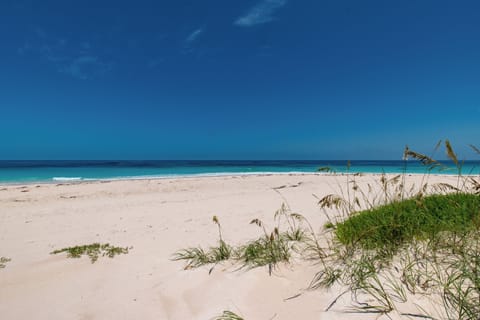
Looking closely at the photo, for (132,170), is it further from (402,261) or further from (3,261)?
(402,261)

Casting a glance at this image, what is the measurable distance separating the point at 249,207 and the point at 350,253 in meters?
4.90

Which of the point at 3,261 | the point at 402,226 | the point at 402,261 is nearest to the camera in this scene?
the point at 402,261

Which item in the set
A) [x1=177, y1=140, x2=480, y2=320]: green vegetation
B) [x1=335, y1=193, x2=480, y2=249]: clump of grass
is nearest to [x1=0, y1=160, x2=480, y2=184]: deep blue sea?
[x1=335, y1=193, x2=480, y2=249]: clump of grass

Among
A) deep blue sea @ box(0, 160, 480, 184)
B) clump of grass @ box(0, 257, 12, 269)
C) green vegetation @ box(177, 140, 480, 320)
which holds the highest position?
green vegetation @ box(177, 140, 480, 320)

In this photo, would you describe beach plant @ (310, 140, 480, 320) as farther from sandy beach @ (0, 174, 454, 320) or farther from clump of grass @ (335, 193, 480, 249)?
sandy beach @ (0, 174, 454, 320)

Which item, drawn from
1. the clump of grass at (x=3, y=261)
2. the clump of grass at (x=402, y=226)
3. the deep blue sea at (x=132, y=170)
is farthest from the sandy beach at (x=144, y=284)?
the deep blue sea at (x=132, y=170)

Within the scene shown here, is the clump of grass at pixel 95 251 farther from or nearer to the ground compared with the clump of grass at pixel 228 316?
nearer to the ground

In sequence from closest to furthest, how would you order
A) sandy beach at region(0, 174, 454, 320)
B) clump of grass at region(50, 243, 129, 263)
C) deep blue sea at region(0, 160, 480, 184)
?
sandy beach at region(0, 174, 454, 320), clump of grass at region(50, 243, 129, 263), deep blue sea at region(0, 160, 480, 184)

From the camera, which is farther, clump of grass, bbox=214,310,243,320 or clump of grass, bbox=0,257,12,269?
clump of grass, bbox=0,257,12,269

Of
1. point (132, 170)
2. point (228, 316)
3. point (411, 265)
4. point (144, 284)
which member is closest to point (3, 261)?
point (144, 284)

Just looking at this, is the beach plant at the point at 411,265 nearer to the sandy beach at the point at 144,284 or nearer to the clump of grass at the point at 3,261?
the sandy beach at the point at 144,284

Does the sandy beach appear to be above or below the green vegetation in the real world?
below

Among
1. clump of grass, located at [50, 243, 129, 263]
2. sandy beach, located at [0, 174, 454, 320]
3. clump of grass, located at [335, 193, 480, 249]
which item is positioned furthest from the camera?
clump of grass, located at [50, 243, 129, 263]

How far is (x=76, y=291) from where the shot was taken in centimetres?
243
